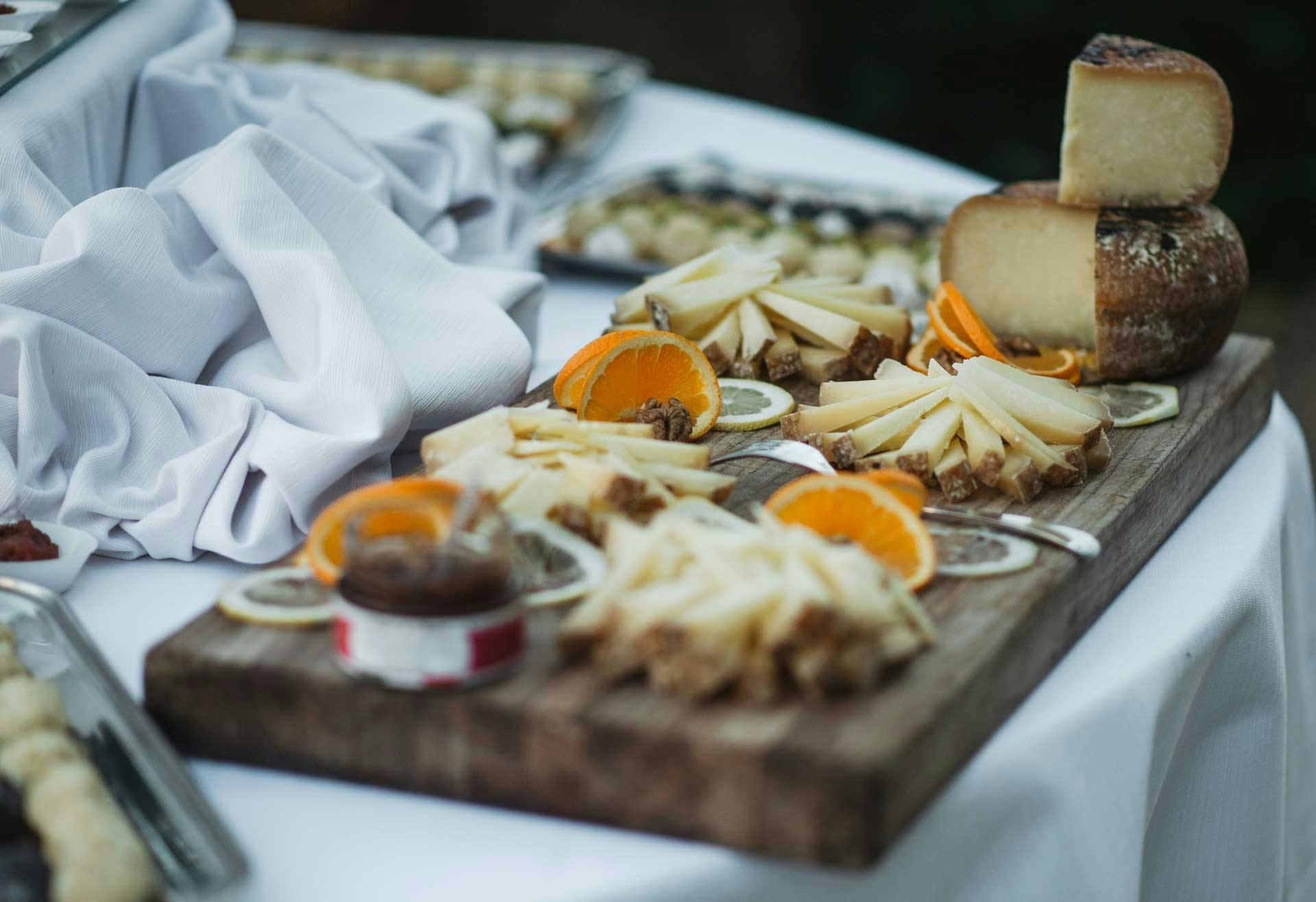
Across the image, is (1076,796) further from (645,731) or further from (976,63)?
(976,63)

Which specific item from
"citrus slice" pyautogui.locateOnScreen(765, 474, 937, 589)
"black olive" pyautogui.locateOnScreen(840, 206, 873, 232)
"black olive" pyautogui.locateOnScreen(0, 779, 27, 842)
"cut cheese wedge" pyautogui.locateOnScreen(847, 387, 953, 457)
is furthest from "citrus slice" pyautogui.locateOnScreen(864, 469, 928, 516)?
"black olive" pyautogui.locateOnScreen(840, 206, 873, 232)

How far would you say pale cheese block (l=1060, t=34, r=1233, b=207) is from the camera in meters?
1.83

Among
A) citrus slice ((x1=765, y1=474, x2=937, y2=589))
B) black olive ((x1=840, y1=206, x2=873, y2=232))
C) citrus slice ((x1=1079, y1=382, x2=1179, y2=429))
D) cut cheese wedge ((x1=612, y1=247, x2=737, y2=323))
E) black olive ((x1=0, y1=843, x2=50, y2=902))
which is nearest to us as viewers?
black olive ((x1=0, y1=843, x2=50, y2=902))

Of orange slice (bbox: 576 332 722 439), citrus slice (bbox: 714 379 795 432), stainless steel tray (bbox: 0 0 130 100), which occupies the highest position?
stainless steel tray (bbox: 0 0 130 100)

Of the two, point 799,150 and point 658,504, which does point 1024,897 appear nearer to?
point 658,504

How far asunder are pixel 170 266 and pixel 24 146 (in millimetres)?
270

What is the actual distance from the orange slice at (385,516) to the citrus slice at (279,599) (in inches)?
0.8

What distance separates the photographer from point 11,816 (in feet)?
3.15

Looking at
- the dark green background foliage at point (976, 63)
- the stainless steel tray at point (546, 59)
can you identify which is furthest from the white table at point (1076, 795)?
the dark green background foliage at point (976, 63)

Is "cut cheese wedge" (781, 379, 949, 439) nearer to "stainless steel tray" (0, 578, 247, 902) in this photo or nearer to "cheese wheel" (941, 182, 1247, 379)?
"cheese wheel" (941, 182, 1247, 379)

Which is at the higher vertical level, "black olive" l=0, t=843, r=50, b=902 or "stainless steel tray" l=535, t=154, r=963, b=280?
"black olive" l=0, t=843, r=50, b=902

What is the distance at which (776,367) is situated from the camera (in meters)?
1.82

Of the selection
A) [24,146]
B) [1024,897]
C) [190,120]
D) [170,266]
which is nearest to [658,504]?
[1024,897]

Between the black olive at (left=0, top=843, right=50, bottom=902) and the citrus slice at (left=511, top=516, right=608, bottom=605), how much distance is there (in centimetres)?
42
